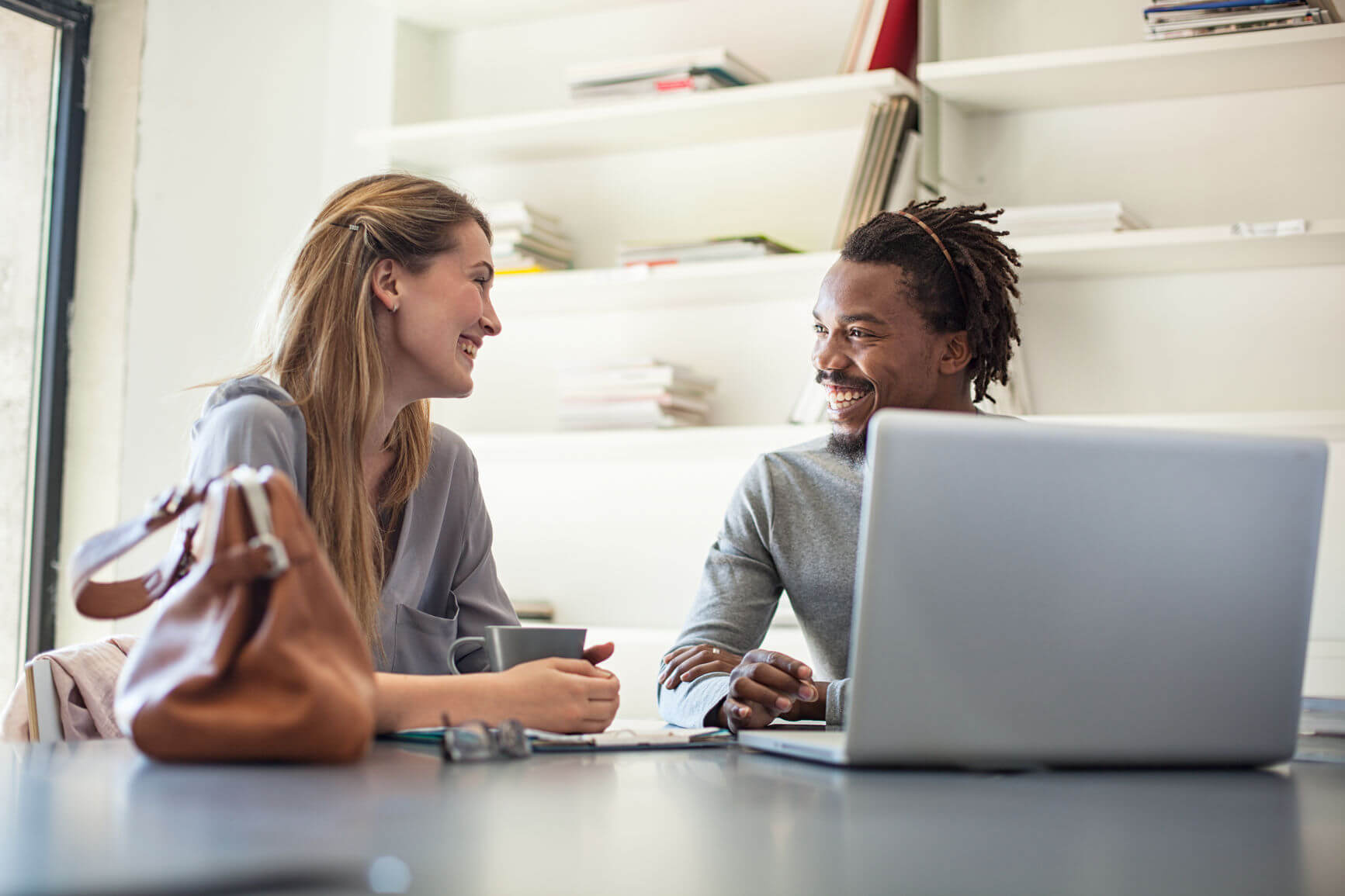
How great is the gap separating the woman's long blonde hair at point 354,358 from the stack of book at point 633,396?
925 mm

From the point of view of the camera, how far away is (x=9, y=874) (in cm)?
45

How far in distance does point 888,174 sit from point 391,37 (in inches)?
50.5

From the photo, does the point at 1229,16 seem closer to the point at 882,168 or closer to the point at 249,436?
the point at 882,168

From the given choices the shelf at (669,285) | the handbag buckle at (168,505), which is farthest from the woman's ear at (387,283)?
the shelf at (669,285)

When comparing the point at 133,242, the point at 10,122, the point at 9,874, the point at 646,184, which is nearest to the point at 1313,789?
the point at 9,874

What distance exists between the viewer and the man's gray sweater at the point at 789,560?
1689 millimetres

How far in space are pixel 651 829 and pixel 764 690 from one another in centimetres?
62

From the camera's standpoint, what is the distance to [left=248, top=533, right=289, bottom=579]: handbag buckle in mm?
736

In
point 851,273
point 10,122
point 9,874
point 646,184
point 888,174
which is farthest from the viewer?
point 646,184

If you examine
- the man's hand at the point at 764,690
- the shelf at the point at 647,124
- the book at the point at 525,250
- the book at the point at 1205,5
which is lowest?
the man's hand at the point at 764,690

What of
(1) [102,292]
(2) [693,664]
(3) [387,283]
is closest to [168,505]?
(2) [693,664]

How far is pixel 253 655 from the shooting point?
73 cm

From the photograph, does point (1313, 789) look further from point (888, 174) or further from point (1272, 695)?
point (888, 174)

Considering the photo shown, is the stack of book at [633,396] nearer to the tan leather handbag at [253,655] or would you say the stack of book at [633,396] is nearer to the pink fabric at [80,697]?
the pink fabric at [80,697]
